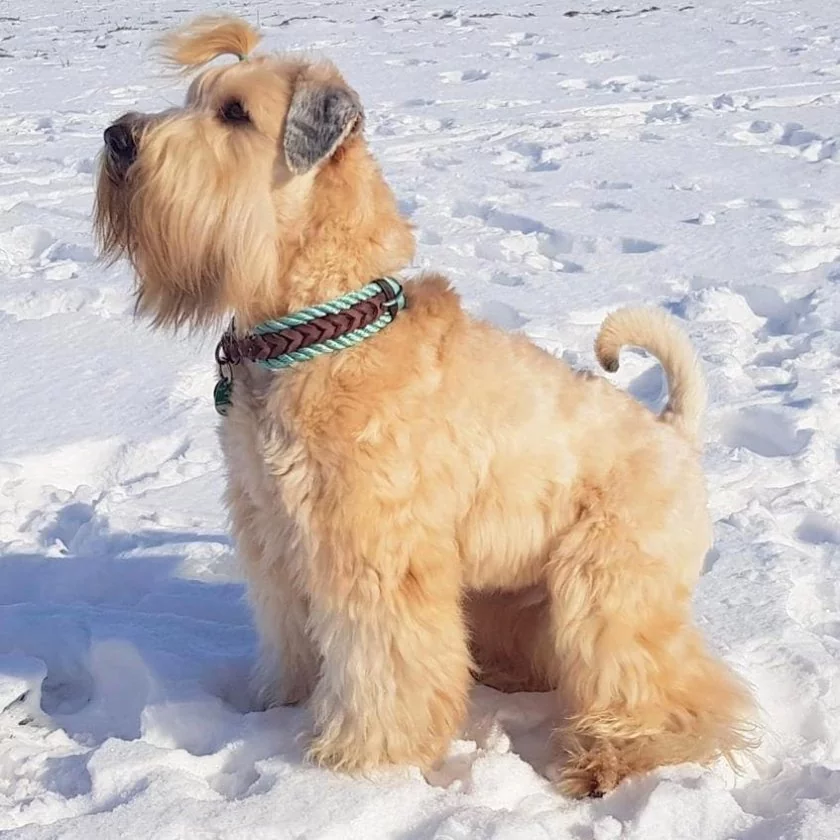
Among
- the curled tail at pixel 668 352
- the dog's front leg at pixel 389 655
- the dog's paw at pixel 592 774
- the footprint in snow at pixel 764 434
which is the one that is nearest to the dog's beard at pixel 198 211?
the dog's front leg at pixel 389 655

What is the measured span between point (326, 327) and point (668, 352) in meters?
1.08

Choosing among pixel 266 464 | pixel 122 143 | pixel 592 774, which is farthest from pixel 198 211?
pixel 592 774

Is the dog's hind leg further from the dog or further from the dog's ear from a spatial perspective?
the dog's ear

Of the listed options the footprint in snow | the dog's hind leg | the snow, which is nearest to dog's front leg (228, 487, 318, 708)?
the snow

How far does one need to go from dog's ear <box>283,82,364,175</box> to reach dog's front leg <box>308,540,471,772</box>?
0.96 meters

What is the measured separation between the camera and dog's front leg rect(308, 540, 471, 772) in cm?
260

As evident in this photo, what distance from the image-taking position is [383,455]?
2547 mm

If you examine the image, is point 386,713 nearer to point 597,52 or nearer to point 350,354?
point 350,354

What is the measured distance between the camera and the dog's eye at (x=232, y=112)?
2.65 metres

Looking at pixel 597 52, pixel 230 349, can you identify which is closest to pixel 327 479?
pixel 230 349

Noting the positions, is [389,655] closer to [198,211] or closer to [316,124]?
[198,211]

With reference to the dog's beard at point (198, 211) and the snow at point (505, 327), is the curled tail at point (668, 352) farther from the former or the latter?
the dog's beard at point (198, 211)

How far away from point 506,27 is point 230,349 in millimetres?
11469

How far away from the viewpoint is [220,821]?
2.36m
